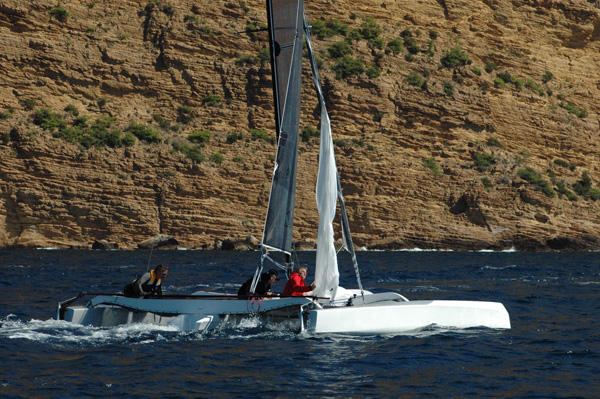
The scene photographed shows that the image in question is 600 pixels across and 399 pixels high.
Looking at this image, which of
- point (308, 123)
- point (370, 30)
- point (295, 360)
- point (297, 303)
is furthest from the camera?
point (370, 30)

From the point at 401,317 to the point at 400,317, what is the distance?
2 cm

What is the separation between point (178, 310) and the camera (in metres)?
14.4

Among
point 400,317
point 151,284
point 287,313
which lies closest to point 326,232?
point 287,313

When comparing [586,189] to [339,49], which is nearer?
[586,189]

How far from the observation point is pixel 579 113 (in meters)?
66.4

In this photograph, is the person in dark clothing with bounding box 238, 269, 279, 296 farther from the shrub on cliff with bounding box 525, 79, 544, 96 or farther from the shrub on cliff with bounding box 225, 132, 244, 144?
the shrub on cliff with bounding box 525, 79, 544, 96

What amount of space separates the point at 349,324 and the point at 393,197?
132ft

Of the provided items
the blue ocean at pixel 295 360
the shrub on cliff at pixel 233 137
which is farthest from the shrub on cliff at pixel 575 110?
the blue ocean at pixel 295 360

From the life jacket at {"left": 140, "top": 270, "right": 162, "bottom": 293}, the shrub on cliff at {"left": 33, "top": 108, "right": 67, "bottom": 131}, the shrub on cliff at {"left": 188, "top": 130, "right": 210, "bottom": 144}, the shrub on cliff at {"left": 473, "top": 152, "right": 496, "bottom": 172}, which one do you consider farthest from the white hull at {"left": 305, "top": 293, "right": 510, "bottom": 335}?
the shrub on cliff at {"left": 473, "top": 152, "right": 496, "bottom": 172}

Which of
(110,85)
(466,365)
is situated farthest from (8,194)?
(466,365)

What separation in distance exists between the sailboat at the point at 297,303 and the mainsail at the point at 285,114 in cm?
2

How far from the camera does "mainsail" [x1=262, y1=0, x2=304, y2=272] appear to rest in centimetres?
1528

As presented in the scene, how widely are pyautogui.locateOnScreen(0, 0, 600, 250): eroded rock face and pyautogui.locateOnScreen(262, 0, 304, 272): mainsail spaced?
33.6 m

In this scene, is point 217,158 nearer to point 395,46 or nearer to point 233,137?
point 233,137
